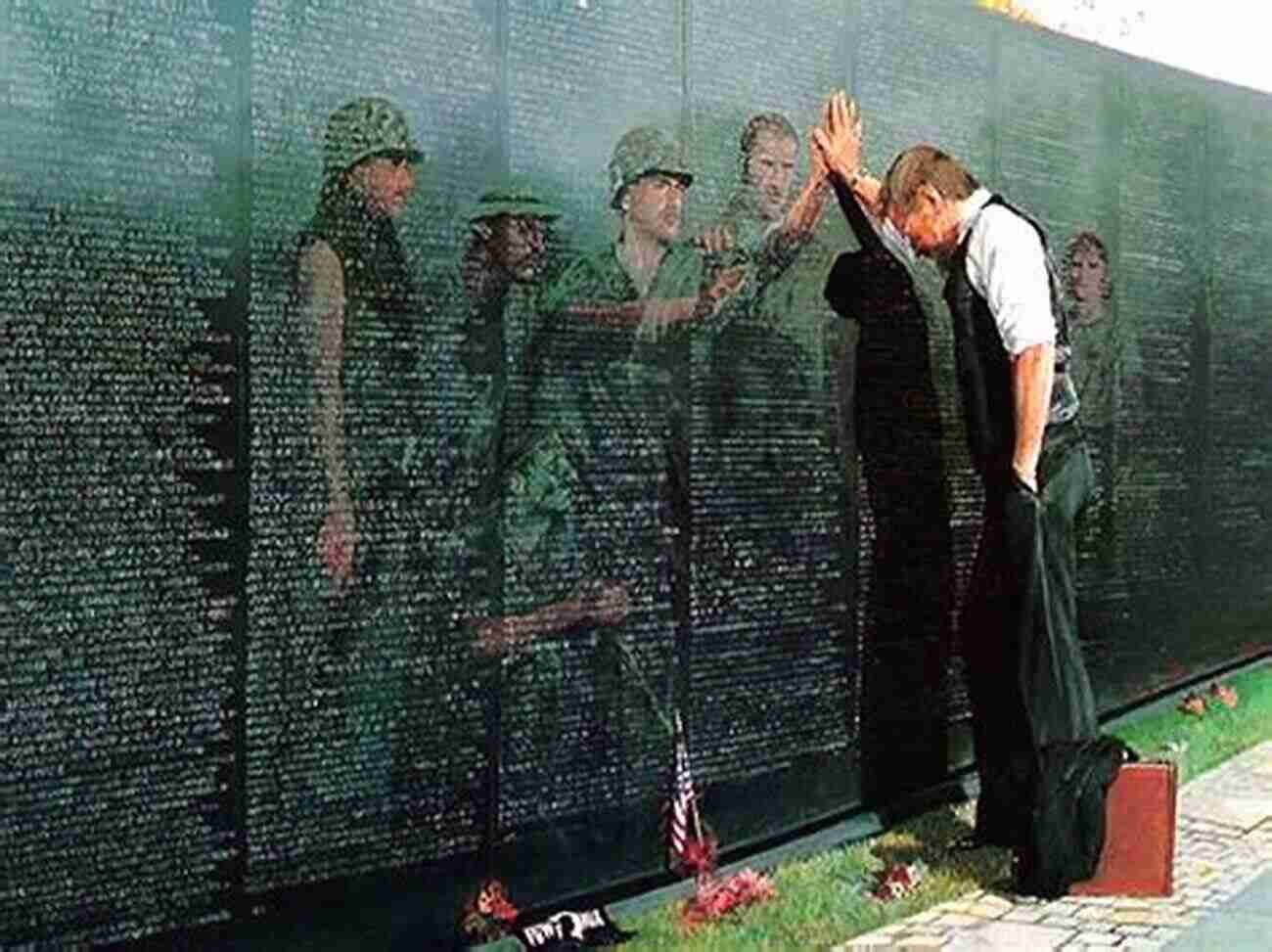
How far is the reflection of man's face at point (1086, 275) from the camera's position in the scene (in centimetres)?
865

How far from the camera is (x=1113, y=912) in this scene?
6.31 meters

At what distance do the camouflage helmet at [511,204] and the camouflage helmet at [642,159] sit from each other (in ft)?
1.10

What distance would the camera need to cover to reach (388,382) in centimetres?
508

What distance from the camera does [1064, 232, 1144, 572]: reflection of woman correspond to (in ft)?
28.5

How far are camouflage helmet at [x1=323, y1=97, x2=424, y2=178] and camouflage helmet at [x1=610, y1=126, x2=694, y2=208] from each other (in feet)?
2.94

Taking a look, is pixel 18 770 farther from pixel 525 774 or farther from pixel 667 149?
pixel 667 149

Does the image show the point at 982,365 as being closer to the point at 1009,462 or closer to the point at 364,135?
the point at 1009,462

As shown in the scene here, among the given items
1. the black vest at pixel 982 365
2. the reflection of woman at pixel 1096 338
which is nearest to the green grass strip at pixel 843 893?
the black vest at pixel 982 365

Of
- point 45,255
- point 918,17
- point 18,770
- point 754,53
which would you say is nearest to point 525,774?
point 18,770

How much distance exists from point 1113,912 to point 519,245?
118 inches

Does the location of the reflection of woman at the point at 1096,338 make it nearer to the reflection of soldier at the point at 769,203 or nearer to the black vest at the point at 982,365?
the black vest at the point at 982,365

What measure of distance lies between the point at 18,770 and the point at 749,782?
9.79 feet

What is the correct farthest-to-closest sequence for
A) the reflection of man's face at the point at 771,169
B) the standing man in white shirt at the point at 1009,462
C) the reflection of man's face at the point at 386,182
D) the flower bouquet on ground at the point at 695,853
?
1. the reflection of man's face at the point at 771,169
2. the standing man in white shirt at the point at 1009,462
3. the flower bouquet on ground at the point at 695,853
4. the reflection of man's face at the point at 386,182

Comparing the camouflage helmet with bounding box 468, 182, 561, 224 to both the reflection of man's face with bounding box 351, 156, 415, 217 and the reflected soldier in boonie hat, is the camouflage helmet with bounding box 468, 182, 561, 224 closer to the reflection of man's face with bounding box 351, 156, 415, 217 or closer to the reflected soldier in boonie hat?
the reflected soldier in boonie hat
